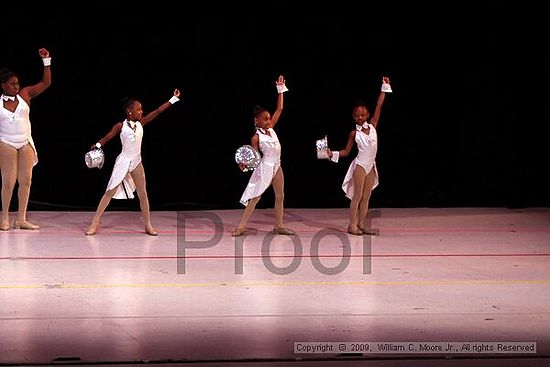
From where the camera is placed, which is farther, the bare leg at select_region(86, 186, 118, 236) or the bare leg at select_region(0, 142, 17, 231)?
the bare leg at select_region(0, 142, 17, 231)

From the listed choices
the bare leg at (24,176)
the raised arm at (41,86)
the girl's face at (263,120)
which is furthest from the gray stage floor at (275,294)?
the raised arm at (41,86)

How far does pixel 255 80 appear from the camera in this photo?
12570mm

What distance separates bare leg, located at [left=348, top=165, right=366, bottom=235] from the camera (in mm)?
10672

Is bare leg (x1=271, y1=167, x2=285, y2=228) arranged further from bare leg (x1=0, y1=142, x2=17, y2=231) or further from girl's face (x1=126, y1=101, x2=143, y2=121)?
bare leg (x1=0, y1=142, x2=17, y2=231)

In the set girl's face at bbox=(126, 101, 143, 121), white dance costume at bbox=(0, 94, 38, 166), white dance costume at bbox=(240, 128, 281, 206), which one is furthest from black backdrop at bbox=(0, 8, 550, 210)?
white dance costume at bbox=(240, 128, 281, 206)

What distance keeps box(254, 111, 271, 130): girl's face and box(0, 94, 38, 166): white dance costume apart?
219 cm

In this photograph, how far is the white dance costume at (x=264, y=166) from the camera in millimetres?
10422

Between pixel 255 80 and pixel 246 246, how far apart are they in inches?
126

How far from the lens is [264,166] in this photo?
34.3 ft

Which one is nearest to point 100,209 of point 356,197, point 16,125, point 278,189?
point 16,125

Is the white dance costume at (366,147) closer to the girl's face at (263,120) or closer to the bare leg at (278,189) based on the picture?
the bare leg at (278,189)

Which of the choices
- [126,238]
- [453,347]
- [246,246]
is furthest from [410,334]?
[126,238]

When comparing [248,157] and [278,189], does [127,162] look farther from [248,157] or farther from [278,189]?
[278,189]

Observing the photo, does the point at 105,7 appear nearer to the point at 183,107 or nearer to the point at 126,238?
the point at 183,107
